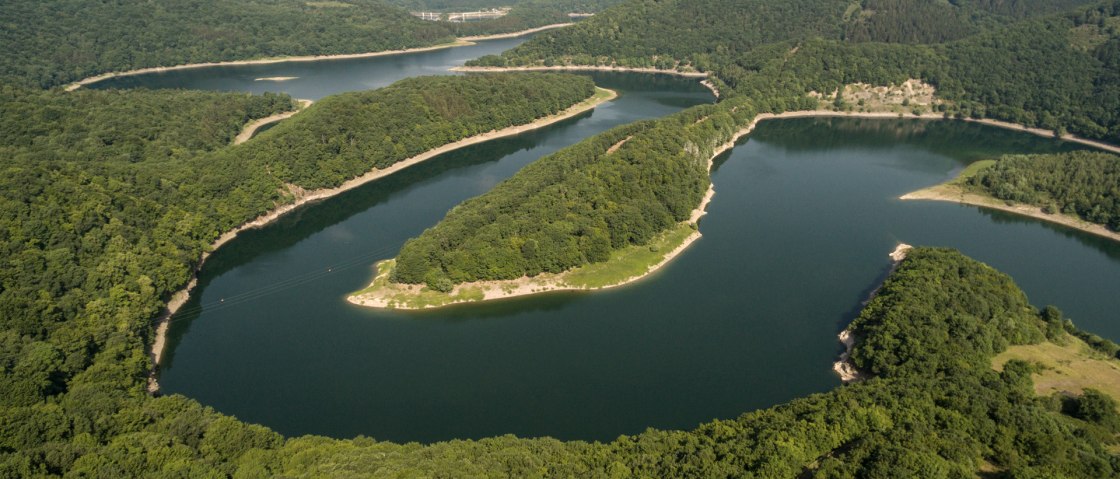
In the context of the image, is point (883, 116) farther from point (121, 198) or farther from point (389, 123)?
point (121, 198)

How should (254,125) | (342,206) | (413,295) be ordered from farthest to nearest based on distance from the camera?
(254,125), (342,206), (413,295)

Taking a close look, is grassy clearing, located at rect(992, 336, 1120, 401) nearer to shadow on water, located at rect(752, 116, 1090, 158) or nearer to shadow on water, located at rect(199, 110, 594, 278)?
shadow on water, located at rect(752, 116, 1090, 158)

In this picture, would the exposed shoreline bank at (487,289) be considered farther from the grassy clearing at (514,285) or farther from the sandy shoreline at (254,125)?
the sandy shoreline at (254,125)

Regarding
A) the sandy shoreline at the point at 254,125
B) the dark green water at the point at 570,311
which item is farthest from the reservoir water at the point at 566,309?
the sandy shoreline at the point at 254,125

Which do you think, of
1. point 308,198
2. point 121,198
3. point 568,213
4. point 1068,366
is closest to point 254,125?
point 308,198

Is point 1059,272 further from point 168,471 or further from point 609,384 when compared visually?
point 168,471
